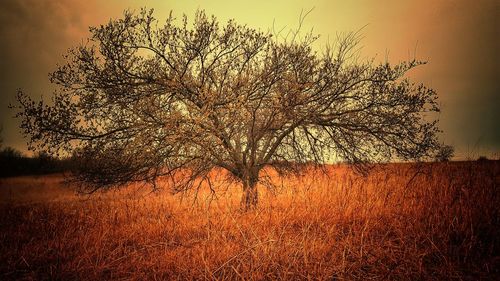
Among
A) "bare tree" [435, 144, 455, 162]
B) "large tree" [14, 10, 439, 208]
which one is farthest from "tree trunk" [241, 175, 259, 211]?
"bare tree" [435, 144, 455, 162]

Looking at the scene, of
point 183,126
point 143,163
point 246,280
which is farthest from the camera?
point 143,163

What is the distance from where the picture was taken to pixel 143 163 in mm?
6934

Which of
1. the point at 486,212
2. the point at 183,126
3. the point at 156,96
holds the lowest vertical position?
the point at 486,212

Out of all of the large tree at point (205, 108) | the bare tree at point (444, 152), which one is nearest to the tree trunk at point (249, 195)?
the large tree at point (205, 108)

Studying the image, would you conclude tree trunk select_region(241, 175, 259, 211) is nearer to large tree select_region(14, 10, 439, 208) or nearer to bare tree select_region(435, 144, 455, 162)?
large tree select_region(14, 10, 439, 208)

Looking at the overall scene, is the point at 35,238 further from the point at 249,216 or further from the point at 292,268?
the point at 292,268

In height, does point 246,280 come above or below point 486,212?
below

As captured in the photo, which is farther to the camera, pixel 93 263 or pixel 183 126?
pixel 183 126

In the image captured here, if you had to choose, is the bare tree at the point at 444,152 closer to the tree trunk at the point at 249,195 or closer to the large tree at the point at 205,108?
the large tree at the point at 205,108

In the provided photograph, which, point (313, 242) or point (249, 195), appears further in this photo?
point (249, 195)

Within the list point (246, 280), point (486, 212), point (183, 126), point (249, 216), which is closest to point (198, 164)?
point (183, 126)

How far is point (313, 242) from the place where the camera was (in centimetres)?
439

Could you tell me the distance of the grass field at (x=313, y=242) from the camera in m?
3.75

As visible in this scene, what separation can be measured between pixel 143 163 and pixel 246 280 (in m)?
4.42
